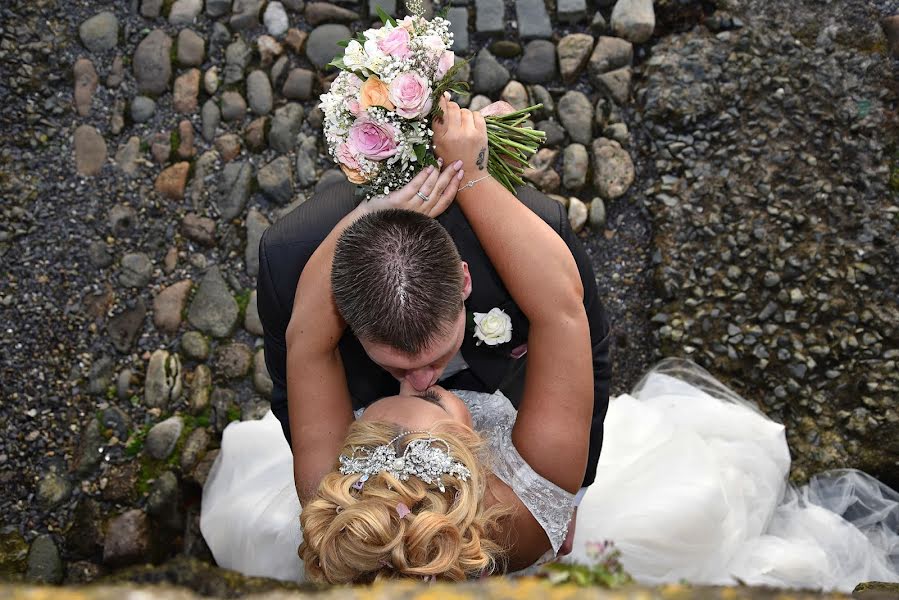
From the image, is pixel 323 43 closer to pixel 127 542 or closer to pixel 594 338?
pixel 594 338

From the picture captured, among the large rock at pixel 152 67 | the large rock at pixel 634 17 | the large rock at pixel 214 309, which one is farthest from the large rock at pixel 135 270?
the large rock at pixel 634 17

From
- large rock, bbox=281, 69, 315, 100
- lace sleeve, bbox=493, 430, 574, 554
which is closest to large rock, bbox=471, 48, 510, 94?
large rock, bbox=281, 69, 315, 100

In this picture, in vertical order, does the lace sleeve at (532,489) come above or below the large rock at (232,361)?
above

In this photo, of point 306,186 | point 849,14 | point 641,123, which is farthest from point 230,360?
point 849,14

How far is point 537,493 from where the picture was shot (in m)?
3.05

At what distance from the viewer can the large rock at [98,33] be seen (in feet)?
17.7

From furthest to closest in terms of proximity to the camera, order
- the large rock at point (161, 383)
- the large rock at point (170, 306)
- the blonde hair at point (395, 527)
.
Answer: the large rock at point (170, 306)
the large rock at point (161, 383)
the blonde hair at point (395, 527)

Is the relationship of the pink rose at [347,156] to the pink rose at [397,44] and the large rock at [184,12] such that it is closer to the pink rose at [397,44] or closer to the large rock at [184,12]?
the pink rose at [397,44]

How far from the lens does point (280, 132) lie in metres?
5.31

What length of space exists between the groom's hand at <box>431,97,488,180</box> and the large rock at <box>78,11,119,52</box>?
3.58 meters

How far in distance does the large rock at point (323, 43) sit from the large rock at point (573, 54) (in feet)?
5.11

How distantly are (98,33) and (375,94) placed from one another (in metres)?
3.73

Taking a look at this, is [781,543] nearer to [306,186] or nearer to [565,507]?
[565,507]

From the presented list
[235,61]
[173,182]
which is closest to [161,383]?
[173,182]
